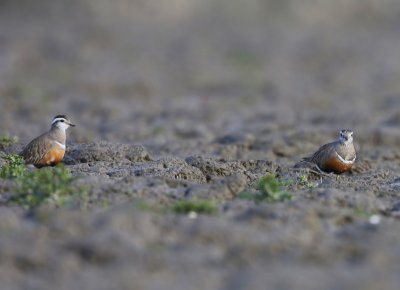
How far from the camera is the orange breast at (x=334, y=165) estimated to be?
13.6 m

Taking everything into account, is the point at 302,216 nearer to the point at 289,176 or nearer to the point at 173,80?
the point at 289,176

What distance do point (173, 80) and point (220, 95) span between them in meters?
2.81

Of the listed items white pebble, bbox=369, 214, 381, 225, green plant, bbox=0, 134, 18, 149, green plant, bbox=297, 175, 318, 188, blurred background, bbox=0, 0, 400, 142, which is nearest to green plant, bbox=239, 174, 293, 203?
white pebble, bbox=369, 214, 381, 225

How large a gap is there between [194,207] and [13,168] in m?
2.99

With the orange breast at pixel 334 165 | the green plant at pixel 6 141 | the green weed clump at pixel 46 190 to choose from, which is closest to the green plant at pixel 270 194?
the green weed clump at pixel 46 190

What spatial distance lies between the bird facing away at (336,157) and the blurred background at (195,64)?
499cm

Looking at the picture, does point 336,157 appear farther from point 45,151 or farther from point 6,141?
point 6,141

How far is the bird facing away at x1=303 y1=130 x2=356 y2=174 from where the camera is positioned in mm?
13633

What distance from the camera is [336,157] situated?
13.6 metres

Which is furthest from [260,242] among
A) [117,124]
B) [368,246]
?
[117,124]

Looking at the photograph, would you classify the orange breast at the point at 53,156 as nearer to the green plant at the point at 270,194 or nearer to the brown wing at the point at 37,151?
the brown wing at the point at 37,151

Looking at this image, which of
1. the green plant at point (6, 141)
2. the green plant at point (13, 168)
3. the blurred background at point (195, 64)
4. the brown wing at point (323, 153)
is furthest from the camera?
the blurred background at point (195, 64)

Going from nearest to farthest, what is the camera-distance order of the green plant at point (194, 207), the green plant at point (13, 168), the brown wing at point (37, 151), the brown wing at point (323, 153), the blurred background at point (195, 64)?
the green plant at point (194, 207)
the green plant at point (13, 168)
the brown wing at point (37, 151)
the brown wing at point (323, 153)
the blurred background at point (195, 64)

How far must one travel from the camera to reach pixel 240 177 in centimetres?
Result: 1089
